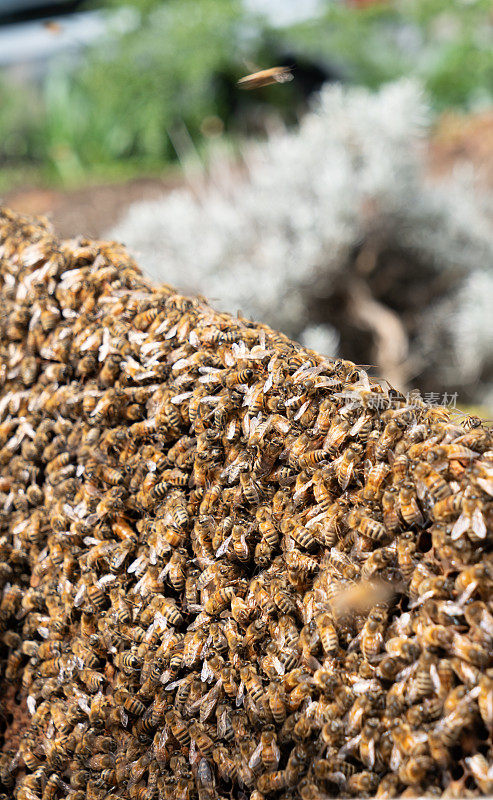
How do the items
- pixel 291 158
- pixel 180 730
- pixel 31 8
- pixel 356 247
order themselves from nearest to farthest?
pixel 180 730 < pixel 356 247 < pixel 291 158 < pixel 31 8

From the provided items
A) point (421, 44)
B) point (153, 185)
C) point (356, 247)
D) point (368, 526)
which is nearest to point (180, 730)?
point (368, 526)

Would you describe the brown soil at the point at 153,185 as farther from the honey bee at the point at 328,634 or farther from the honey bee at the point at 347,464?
the honey bee at the point at 328,634

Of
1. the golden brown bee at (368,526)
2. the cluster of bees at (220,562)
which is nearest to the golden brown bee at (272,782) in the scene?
the cluster of bees at (220,562)

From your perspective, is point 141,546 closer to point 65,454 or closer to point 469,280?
point 65,454

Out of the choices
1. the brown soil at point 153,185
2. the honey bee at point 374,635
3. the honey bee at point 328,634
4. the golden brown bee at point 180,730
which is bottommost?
the brown soil at point 153,185

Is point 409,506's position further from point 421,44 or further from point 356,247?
point 421,44

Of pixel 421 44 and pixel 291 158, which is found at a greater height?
pixel 291 158
